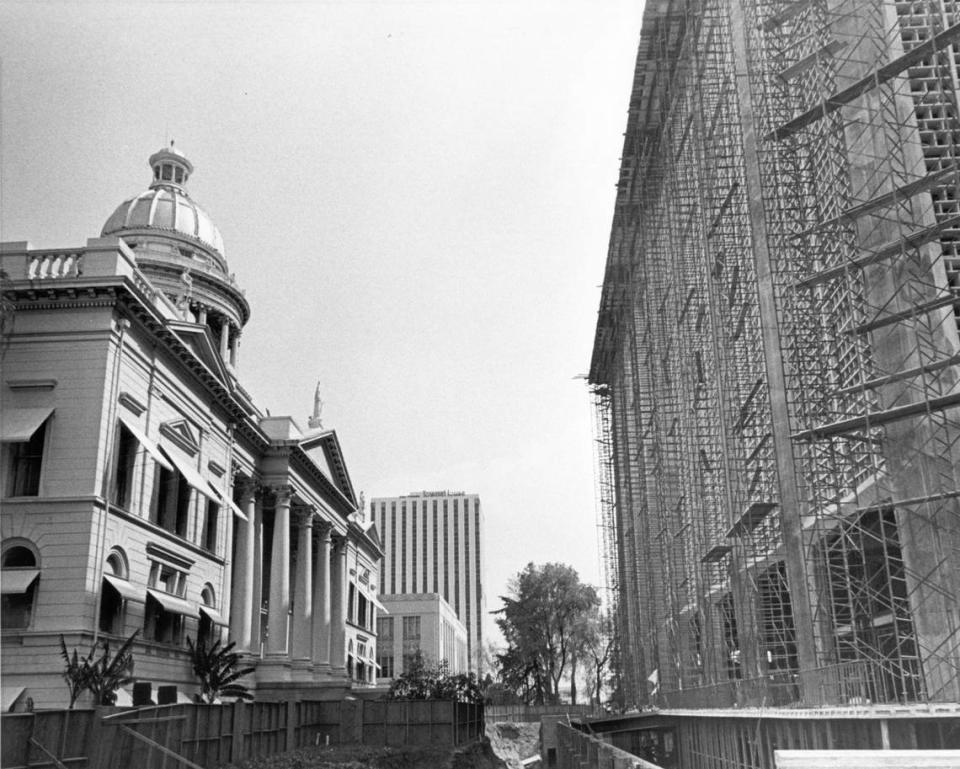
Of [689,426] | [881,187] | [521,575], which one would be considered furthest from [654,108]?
[521,575]

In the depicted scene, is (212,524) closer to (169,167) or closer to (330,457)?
(330,457)

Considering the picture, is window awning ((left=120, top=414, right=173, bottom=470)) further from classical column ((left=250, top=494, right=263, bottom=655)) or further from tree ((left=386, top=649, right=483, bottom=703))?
tree ((left=386, top=649, right=483, bottom=703))

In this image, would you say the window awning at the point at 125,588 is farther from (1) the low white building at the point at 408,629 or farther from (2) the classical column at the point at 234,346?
(1) the low white building at the point at 408,629

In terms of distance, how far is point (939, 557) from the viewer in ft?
65.0

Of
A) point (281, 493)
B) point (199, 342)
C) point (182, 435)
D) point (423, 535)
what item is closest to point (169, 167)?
point (281, 493)

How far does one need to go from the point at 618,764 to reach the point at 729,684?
15571 mm

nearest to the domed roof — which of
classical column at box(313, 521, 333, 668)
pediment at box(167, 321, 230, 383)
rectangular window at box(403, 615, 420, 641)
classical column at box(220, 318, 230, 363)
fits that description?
classical column at box(220, 318, 230, 363)

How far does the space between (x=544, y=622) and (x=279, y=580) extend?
40.5m

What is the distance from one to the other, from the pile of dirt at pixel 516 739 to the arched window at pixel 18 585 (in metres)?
39.5

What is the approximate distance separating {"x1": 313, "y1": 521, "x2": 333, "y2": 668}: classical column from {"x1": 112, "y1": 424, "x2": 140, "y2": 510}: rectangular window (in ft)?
93.6

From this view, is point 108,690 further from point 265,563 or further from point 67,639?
point 265,563

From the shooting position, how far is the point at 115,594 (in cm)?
3147

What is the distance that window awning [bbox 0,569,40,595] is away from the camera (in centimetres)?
2836

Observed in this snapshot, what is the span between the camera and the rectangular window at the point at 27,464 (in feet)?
99.4
